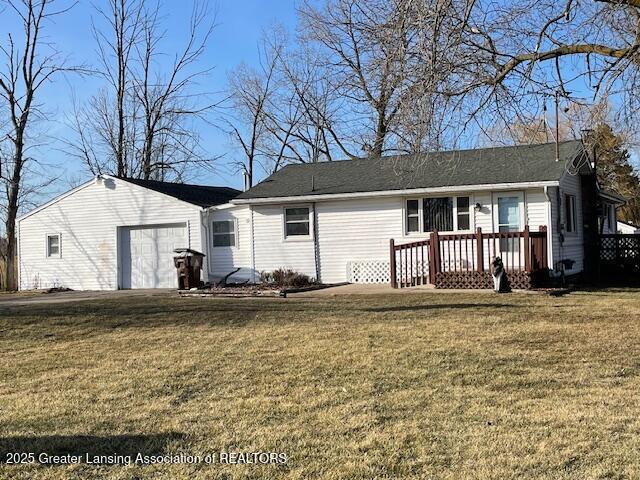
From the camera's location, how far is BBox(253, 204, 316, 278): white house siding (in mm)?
19422

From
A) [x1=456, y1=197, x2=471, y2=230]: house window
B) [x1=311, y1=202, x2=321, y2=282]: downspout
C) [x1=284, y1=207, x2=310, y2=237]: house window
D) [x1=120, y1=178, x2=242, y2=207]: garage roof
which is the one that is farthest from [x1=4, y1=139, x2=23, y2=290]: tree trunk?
[x1=456, y1=197, x2=471, y2=230]: house window

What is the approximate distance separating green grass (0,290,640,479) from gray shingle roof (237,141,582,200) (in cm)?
658

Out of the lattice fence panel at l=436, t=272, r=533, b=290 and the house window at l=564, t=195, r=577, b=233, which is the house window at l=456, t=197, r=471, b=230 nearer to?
the lattice fence panel at l=436, t=272, r=533, b=290

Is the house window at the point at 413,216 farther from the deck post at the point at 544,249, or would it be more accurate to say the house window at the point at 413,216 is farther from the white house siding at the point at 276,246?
the deck post at the point at 544,249

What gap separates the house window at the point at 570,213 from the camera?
18.1 meters

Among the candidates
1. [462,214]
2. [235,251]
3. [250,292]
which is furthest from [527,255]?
[235,251]

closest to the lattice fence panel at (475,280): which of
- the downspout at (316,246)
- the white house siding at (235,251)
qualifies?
the downspout at (316,246)

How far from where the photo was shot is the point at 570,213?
1844 cm

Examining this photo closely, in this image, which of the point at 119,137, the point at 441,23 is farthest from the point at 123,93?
the point at 441,23

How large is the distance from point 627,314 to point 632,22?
4494 mm

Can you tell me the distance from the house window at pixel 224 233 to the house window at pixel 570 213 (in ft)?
31.6

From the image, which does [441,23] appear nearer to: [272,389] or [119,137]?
[272,389]

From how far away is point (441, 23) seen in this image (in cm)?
901

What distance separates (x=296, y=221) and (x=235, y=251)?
2184 millimetres
